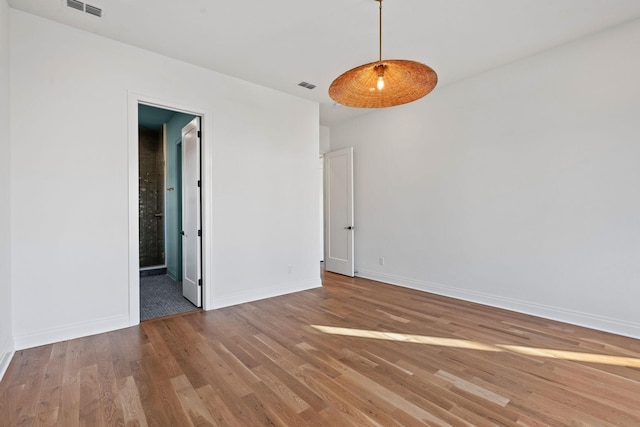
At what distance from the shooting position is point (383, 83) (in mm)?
2275

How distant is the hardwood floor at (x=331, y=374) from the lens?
1.88m

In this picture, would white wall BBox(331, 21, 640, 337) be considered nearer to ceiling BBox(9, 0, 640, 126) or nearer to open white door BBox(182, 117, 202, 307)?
ceiling BBox(9, 0, 640, 126)

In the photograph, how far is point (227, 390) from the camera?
7.01ft

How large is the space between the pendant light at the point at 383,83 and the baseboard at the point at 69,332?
3.21 m

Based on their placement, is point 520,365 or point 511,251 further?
point 511,251

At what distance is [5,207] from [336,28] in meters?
3.39

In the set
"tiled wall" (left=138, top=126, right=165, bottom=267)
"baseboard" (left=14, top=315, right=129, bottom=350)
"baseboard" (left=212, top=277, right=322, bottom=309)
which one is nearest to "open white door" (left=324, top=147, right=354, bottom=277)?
"baseboard" (left=212, top=277, right=322, bottom=309)

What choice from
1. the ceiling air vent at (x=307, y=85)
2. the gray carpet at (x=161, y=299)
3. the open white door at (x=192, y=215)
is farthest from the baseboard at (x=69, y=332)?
the ceiling air vent at (x=307, y=85)

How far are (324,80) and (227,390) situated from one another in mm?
3837

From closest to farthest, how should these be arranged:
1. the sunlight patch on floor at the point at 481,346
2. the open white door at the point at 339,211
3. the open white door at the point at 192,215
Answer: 1. the sunlight patch on floor at the point at 481,346
2. the open white door at the point at 192,215
3. the open white door at the point at 339,211

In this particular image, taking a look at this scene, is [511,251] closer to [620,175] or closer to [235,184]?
[620,175]

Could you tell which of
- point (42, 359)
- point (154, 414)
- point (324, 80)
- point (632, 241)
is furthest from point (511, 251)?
point (42, 359)

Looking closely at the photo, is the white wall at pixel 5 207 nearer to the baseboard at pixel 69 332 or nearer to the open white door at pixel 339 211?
the baseboard at pixel 69 332

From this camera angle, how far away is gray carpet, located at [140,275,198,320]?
3790mm
